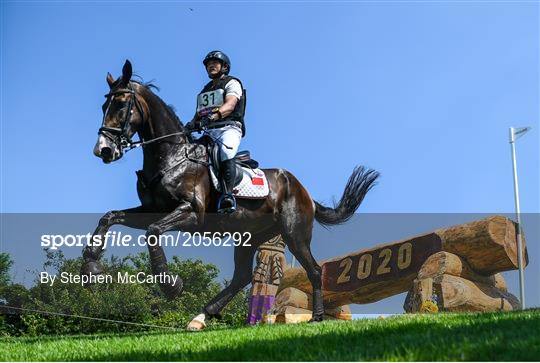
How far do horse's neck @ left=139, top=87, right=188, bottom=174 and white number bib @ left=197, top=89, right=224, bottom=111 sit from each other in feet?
1.74

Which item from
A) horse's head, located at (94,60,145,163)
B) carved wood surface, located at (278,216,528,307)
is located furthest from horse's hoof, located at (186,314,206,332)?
carved wood surface, located at (278,216,528,307)

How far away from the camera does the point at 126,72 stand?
27.9 feet

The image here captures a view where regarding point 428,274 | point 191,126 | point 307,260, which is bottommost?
point 307,260

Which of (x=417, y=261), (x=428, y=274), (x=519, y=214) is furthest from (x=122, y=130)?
(x=519, y=214)

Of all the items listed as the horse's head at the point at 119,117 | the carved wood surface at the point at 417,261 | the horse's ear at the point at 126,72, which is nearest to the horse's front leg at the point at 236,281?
the horse's head at the point at 119,117

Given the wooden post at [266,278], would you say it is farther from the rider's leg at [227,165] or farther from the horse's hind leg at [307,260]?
the rider's leg at [227,165]

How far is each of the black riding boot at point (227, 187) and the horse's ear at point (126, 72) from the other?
1.66 m

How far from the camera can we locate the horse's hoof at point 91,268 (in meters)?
7.47

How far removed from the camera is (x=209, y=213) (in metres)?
8.99

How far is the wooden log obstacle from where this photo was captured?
50.6 ft

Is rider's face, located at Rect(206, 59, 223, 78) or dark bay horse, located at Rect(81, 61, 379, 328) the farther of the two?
rider's face, located at Rect(206, 59, 223, 78)

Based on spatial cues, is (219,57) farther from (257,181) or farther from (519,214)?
(519,214)

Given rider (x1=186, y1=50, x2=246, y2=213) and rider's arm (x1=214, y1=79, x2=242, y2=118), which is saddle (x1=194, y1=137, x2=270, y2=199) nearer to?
rider (x1=186, y1=50, x2=246, y2=213)

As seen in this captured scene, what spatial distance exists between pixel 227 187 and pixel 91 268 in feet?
7.14
